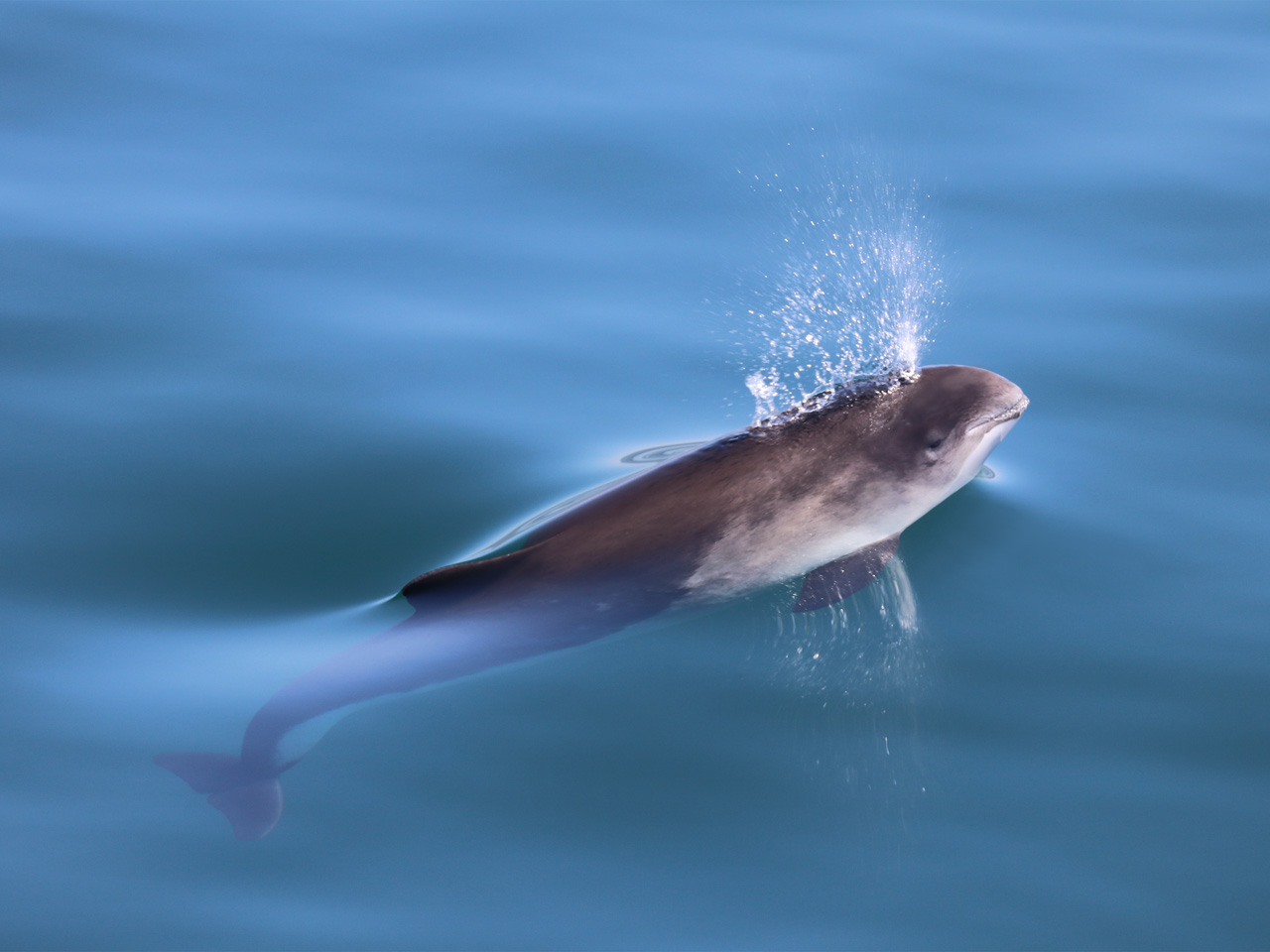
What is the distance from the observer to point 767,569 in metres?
7.09

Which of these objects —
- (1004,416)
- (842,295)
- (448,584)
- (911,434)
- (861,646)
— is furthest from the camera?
(842,295)

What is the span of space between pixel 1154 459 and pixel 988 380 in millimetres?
1303

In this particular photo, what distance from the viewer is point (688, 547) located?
686 cm

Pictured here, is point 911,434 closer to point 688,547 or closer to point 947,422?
point 947,422

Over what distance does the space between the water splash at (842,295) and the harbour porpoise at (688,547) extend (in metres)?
0.40

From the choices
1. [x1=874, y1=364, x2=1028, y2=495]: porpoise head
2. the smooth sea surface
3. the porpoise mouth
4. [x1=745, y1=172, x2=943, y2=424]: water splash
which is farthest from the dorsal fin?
the porpoise mouth

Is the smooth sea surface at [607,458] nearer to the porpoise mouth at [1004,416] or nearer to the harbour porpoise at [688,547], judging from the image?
the harbour porpoise at [688,547]

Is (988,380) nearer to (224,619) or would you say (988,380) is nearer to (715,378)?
(715,378)

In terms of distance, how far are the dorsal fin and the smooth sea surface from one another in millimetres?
460

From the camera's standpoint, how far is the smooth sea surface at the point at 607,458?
212 inches

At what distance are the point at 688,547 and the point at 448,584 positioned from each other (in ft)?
4.08

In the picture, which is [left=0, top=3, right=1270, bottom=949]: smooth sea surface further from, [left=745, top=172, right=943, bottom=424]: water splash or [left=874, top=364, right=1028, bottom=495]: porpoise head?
[left=874, top=364, right=1028, bottom=495]: porpoise head

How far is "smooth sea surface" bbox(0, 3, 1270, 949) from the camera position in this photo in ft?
17.7

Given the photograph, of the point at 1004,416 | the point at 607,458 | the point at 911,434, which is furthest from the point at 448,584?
the point at 1004,416
